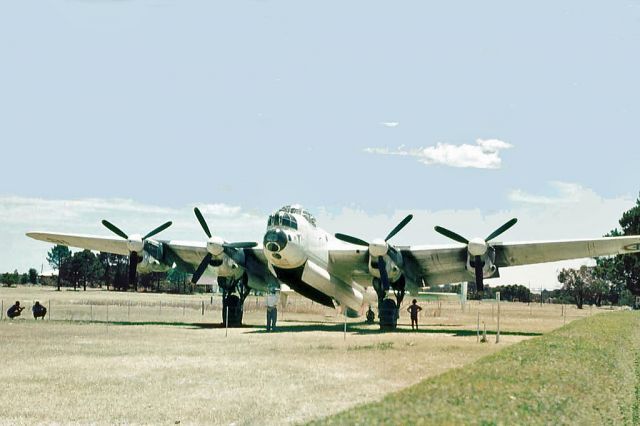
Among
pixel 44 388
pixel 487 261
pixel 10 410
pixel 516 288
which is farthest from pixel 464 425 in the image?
pixel 516 288

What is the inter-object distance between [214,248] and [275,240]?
5204 millimetres

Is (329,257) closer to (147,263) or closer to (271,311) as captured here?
(271,311)

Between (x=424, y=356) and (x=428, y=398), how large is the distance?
10.5 metres

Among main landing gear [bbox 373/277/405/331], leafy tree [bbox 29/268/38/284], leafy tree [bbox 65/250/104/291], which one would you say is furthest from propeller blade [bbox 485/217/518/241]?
leafy tree [bbox 29/268/38/284]

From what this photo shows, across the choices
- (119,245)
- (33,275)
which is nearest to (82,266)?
(33,275)

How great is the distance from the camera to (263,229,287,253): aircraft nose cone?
28.1 m

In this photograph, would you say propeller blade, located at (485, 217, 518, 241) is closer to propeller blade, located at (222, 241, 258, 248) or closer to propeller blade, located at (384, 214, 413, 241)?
propeller blade, located at (384, 214, 413, 241)

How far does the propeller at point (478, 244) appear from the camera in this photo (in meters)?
28.9

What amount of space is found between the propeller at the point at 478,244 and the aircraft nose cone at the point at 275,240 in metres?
7.77

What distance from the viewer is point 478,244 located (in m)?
28.9

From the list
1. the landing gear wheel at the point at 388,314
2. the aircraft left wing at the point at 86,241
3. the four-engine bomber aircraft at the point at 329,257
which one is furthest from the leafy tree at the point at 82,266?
the landing gear wheel at the point at 388,314

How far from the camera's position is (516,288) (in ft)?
477

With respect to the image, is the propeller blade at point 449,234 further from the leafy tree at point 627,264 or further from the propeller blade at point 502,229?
the leafy tree at point 627,264

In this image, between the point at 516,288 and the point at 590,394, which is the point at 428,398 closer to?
the point at 590,394
